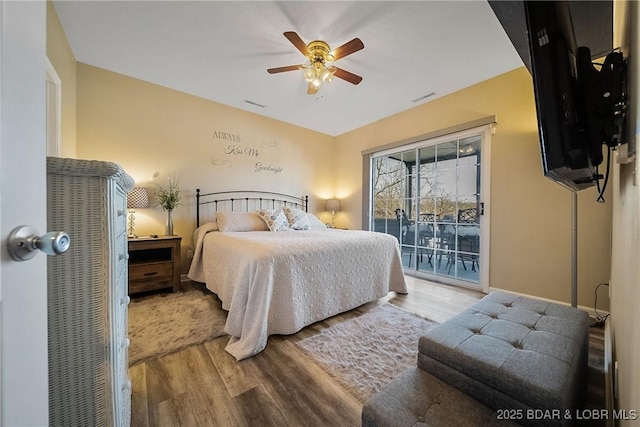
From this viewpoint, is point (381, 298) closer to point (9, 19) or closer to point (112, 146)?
point (9, 19)

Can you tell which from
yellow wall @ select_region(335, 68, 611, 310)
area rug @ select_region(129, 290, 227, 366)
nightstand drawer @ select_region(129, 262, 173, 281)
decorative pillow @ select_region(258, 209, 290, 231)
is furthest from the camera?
decorative pillow @ select_region(258, 209, 290, 231)

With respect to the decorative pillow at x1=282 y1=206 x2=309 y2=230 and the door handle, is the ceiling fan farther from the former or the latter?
the door handle

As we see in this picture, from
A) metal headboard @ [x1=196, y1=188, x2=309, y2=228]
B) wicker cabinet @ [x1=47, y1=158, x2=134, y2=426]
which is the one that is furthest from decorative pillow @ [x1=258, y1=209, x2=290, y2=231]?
wicker cabinet @ [x1=47, y1=158, x2=134, y2=426]

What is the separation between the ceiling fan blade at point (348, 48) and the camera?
72.9 inches

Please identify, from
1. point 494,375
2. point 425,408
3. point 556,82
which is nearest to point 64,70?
point 556,82

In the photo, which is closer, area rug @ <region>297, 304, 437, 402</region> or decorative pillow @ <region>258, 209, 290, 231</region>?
area rug @ <region>297, 304, 437, 402</region>

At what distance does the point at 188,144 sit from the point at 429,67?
3.19 metres

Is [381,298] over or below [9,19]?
below

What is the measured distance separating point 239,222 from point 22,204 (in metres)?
2.72

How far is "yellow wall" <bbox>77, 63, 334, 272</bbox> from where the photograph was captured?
2.70 meters

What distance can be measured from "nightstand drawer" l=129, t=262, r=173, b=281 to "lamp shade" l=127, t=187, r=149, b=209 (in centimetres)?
67

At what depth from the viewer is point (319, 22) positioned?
199cm

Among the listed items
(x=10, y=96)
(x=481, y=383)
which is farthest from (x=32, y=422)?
(x=481, y=383)

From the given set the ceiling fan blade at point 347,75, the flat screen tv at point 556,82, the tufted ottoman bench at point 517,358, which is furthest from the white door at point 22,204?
the ceiling fan blade at point 347,75
